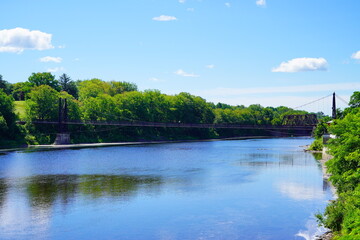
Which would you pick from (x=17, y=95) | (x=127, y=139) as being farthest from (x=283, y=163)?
(x=17, y=95)

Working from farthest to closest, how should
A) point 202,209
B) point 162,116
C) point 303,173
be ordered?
1. point 162,116
2. point 303,173
3. point 202,209

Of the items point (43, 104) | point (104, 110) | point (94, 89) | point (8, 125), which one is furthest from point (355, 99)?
point (94, 89)

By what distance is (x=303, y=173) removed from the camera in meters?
45.6

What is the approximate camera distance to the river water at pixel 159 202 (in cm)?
2214

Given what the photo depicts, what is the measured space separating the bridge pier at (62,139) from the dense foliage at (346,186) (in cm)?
7300

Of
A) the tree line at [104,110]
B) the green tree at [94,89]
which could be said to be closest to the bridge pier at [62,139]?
the tree line at [104,110]

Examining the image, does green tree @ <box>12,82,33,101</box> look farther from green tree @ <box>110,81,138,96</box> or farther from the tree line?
green tree @ <box>110,81,138,96</box>

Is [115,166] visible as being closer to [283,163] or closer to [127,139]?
[283,163]

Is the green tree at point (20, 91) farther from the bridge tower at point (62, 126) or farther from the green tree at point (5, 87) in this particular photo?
the bridge tower at point (62, 126)

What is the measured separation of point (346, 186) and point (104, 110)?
97974mm

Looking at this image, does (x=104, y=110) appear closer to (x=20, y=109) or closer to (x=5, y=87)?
(x=20, y=109)

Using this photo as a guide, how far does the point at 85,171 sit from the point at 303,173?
82.5ft

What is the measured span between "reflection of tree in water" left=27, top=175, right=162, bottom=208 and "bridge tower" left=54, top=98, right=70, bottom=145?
2108 inches

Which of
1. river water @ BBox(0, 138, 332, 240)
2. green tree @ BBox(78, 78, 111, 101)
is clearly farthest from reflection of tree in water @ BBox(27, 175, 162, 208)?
green tree @ BBox(78, 78, 111, 101)
